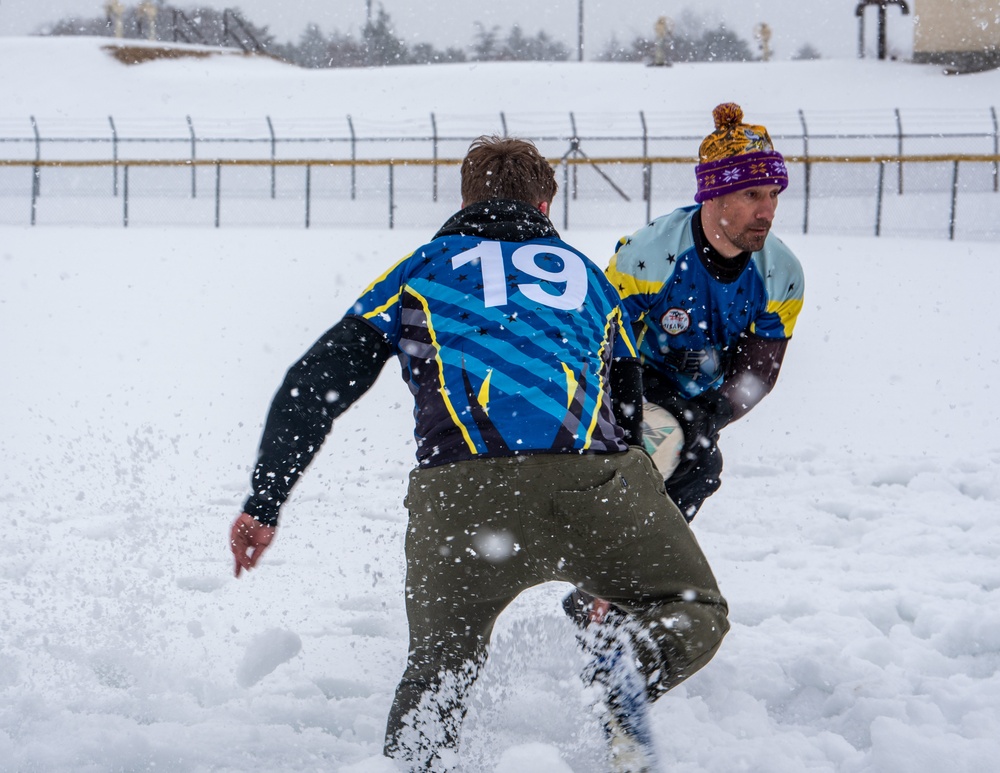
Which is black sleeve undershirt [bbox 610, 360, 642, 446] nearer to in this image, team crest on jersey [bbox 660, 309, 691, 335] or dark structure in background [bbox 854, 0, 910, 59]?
team crest on jersey [bbox 660, 309, 691, 335]

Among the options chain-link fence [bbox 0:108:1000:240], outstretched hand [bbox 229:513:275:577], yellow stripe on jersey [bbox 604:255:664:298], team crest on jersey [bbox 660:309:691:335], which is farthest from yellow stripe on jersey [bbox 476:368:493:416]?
chain-link fence [bbox 0:108:1000:240]

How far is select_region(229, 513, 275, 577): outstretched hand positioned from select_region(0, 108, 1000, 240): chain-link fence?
16713 millimetres

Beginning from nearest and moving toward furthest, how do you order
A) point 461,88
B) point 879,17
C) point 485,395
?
point 485,395
point 461,88
point 879,17

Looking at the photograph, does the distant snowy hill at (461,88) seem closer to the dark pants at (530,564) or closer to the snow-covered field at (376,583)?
the snow-covered field at (376,583)

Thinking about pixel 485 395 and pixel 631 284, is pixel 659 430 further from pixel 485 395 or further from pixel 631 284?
pixel 485 395

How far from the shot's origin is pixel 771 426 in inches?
267

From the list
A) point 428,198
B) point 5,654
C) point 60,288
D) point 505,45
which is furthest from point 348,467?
point 505,45

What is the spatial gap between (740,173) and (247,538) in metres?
1.83

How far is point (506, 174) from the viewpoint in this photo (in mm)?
2309

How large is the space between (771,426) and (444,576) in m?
5.11

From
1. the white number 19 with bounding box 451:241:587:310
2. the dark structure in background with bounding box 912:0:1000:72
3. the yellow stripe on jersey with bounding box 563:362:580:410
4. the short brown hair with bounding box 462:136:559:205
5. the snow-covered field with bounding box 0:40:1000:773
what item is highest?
the dark structure in background with bounding box 912:0:1000:72

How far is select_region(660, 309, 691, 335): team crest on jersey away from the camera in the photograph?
3115 millimetres

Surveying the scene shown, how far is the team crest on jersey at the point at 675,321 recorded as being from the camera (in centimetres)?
312

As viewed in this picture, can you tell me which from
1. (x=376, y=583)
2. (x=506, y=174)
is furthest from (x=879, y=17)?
(x=506, y=174)
